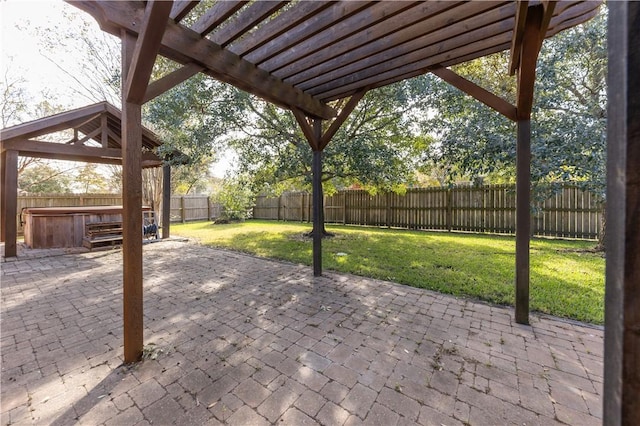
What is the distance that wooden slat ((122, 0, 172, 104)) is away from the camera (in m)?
1.70

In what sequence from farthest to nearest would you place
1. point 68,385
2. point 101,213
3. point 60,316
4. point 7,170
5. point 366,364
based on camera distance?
point 101,213
point 7,170
point 60,316
point 366,364
point 68,385

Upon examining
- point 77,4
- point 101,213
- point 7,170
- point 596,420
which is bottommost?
point 596,420

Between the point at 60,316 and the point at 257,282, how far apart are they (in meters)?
2.27

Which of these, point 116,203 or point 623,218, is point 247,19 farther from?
point 116,203

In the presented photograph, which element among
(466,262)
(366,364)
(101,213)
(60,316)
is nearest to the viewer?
(366,364)

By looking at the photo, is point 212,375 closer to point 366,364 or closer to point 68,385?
point 68,385

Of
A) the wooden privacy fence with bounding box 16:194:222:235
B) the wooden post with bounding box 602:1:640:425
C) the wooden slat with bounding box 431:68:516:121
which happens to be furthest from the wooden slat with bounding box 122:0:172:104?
the wooden privacy fence with bounding box 16:194:222:235

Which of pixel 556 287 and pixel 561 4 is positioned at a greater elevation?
pixel 561 4

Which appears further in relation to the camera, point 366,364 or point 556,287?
point 556,287

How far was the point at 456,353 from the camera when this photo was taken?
2.24m

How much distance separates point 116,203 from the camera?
450 inches

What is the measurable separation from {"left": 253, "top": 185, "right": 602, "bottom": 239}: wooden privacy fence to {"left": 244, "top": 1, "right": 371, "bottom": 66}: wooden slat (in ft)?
15.1

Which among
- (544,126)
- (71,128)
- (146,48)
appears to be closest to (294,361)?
(146,48)

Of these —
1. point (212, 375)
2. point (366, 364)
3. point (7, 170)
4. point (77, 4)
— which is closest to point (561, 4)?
point (366, 364)
